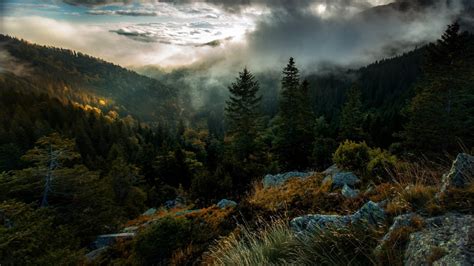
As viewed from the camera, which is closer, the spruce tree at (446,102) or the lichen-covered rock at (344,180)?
the lichen-covered rock at (344,180)

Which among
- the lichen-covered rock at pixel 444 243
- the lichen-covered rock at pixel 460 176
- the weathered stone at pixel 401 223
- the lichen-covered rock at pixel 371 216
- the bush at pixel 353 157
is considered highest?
the lichen-covered rock at pixel 460 176

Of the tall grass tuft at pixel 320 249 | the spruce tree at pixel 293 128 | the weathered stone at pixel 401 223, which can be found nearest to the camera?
the weathered stone at pixel 401 223

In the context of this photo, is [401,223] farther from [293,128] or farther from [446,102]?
[446,102]

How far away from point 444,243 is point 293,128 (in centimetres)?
2647

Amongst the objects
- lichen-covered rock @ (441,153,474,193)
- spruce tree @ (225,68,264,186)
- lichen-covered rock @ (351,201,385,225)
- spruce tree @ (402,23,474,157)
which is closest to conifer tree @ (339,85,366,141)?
spruce tree @ (402,23,474,157)

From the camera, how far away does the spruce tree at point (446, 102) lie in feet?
86.7

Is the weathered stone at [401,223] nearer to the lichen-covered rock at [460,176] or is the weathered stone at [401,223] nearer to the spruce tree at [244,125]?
the lichen-covered rock at [460,176]

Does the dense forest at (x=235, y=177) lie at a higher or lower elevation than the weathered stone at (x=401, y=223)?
lower

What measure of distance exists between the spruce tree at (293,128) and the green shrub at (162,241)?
815 inches

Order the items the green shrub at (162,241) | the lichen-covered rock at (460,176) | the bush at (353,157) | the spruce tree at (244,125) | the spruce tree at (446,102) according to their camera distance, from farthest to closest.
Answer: the spruce tree at (244,125) → the spruce tree at (446,102) → the bush at (353,157) → the green shrub at (162,241) → the lichen-covered rock at (460,176)

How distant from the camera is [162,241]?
8211 mm

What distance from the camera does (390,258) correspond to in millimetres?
2586

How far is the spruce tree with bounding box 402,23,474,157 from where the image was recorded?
2642 cm

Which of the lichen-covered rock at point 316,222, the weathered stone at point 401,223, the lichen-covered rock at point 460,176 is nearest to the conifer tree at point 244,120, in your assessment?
the lichen-covered rock at point 316,222
